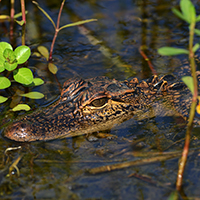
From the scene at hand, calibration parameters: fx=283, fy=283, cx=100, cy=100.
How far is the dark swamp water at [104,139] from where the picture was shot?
109 inches

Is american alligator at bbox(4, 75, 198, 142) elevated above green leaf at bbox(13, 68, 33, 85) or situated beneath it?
situated beneath

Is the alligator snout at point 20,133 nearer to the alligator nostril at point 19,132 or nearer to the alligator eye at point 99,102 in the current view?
the alligator nostril at point 19,132

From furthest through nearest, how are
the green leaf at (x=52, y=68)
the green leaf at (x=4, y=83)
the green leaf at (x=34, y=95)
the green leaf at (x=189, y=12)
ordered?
the green leaf at (x=52, y=68) < the green leaf at (x=34, y=95) < the green leaf at (x=4, y=83) < the green leaf at (x=189, y=12)

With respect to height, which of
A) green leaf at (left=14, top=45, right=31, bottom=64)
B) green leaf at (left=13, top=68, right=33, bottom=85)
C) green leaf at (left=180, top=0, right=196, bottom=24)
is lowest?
green leaf at (left=13, top=68, right=33, bottom=85)

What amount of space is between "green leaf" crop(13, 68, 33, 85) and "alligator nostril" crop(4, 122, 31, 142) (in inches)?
30.9

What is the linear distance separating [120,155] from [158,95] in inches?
59.8

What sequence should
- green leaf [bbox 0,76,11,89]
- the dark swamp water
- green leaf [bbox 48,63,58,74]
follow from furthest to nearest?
green leaf [bbox 48,63,58,74]
green leaf [bbox 0,76,11,89]
the dark swamp water

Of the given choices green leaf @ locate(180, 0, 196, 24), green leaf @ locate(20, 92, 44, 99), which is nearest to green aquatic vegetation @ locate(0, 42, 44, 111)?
green leaf @ locate(20, 92, 44, 99)

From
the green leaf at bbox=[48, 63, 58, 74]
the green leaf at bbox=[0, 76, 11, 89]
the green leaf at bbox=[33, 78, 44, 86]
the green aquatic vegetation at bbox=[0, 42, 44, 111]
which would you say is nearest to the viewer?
the green aquatic vegetation at bbox=[0, 42, 44, 111]

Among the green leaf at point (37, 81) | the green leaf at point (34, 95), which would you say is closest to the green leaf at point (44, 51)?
the green leaf at point (37, 81)

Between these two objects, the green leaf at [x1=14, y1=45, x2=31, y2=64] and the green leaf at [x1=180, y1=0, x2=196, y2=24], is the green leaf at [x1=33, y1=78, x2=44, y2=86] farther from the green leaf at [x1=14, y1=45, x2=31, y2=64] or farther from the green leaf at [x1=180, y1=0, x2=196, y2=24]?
the green leaf at [x1=180, y1=0, x2=196, y2=24]

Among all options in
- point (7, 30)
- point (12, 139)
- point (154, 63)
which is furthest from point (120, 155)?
point (7, 30)

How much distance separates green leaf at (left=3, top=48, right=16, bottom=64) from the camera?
12.4ft

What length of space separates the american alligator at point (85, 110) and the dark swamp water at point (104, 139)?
0.13 metres
